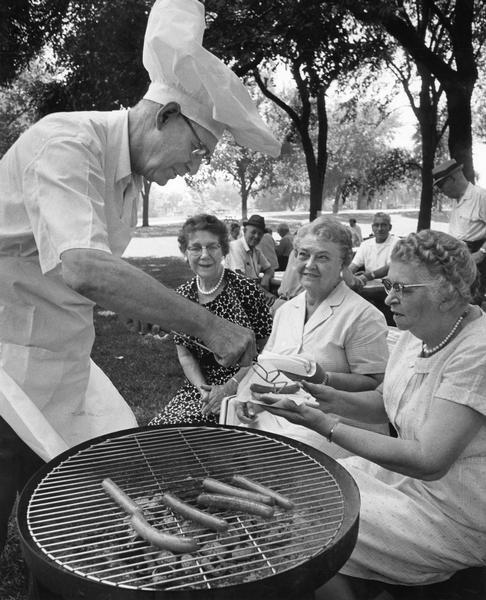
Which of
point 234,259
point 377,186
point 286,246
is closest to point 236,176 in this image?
point 377,186

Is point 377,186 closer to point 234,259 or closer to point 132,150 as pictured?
point 234,259

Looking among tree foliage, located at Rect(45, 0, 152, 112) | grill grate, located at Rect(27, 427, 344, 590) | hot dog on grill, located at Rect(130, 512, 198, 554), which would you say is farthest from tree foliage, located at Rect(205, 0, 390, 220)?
hot dog on grill, located at Rect(130, 512, 198, 554)

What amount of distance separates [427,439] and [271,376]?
70 cm

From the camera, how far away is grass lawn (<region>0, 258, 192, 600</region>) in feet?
9.74

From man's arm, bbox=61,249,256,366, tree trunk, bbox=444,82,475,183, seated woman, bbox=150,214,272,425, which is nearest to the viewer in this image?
man's arm, bbox=61,249,256,366

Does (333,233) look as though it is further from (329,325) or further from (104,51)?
(104,51)

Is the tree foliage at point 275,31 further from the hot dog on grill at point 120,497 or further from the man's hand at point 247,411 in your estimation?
the hot dog on grill at point 120,497

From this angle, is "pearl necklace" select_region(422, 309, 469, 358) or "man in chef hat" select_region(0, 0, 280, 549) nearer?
"man in chef hat" select_region(0, 0, 280, 549)

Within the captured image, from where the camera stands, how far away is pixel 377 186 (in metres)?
17.7

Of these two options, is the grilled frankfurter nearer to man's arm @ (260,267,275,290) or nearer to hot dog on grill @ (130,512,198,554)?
hot dog on grill @ (130,512,198,554)

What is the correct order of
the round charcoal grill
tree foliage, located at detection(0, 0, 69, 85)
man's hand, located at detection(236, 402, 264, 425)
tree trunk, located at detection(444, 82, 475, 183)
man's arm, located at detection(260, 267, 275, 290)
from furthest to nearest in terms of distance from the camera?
tree trunk, located at detection(444, 82, 475, 183)
tree foliage, located at detection(0, 0, 69, 85)
man's arm, located at detection(260, 267, 275, 290)
man's hand, located at detection(236, 402, 264, 425)
the round charcoal grill

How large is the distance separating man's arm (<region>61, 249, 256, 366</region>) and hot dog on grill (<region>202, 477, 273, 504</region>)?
1.32ft

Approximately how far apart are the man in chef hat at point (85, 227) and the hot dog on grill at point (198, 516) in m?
0.41

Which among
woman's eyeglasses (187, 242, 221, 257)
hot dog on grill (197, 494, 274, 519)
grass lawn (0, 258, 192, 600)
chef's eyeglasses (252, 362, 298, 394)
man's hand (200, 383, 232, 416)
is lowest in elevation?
grass lawn (0, 258, 192, 600)
